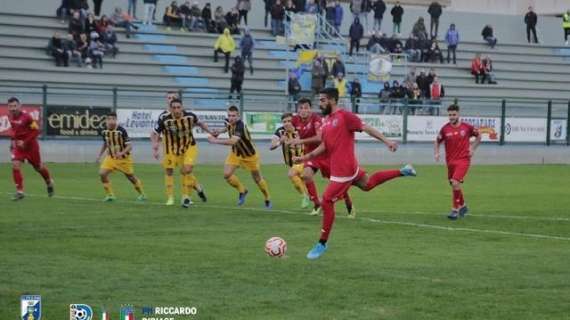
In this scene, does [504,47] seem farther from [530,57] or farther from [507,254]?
[507,254]

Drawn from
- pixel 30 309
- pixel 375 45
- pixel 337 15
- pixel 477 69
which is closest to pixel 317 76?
pixel 375 45

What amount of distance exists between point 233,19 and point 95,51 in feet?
25.6

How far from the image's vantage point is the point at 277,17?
171 feet

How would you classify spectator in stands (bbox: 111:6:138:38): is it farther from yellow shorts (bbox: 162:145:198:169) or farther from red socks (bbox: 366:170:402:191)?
red socks (bbox: 366:170:402:191)

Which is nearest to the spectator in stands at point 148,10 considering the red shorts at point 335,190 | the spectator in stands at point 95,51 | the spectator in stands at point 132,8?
the spectator in stands at point 132,8

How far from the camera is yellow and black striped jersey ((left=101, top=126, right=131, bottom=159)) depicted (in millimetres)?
24391

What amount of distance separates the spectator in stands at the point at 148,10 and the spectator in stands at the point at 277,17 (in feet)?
18.2

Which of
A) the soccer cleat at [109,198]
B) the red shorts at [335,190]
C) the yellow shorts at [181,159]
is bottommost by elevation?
the soccer cleat at [109,198]

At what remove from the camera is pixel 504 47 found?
6016cm

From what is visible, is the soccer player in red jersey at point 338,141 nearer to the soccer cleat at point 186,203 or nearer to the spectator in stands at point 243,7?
the soccer cleat at point 186,203

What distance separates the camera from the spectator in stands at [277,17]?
5138 cm

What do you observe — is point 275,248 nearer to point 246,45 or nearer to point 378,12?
point 246,45

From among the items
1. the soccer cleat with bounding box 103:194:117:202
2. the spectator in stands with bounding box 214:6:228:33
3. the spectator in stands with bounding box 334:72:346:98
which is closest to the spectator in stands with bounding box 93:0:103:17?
the spectator in stands with bounding box 214:6:228:33

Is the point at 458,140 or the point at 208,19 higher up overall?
the point at 208,19
